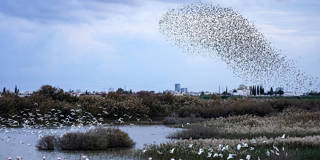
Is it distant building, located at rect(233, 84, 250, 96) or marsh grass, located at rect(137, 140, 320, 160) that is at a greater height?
distant building, located at rect(233, 84, 250, 96)

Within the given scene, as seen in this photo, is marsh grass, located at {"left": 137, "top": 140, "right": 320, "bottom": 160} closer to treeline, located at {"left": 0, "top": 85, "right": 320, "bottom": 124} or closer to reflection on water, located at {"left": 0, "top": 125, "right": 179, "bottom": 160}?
reflection on water, located at {"left": 0, "top": 125, "right": 179, "bottom": 160}

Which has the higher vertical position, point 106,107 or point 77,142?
point 106,107

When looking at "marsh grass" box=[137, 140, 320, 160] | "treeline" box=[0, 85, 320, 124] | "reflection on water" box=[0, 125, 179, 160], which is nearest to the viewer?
"marsh grass" box=[137, 140, 320, 160]

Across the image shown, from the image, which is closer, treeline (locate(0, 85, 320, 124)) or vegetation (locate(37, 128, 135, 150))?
vegetation (locate(37, 128, 135, 150))

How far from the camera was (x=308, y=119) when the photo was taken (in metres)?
28.7

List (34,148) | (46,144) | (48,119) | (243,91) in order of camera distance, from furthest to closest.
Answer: (243,91) < (48,119) < (34,148) < (46,144)

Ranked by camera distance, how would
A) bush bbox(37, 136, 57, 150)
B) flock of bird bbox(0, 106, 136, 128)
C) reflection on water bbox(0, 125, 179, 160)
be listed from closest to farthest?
reflection on water bbox(0, 125, 179, 160) < bush bbox(37, 136, 57, 150) < flock of bird bbox(0, 106, 136, 128)

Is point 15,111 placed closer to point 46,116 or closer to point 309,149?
point 46,116

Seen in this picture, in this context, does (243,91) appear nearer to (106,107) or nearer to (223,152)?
(106,107)

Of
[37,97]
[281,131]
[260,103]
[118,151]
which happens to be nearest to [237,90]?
[260,103]

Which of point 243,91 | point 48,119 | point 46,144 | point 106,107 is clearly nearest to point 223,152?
point 46,144

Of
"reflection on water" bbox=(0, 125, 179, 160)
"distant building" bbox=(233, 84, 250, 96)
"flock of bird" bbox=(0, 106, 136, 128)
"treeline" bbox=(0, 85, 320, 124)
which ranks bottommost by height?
"reflection on water" bbox=(0, 125, 179, 160)

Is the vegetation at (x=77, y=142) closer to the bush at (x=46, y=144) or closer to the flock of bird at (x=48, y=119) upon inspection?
the bush at (x=46, y=144)

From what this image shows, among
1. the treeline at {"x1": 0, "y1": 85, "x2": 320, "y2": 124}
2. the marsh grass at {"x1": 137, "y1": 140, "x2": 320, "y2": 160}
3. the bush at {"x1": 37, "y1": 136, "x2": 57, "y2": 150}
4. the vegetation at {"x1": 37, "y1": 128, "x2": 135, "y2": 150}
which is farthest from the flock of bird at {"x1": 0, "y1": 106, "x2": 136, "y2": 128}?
the marsh grass at {"x1": 137, "y1": 140, "x2": 320, "y2": 160}
